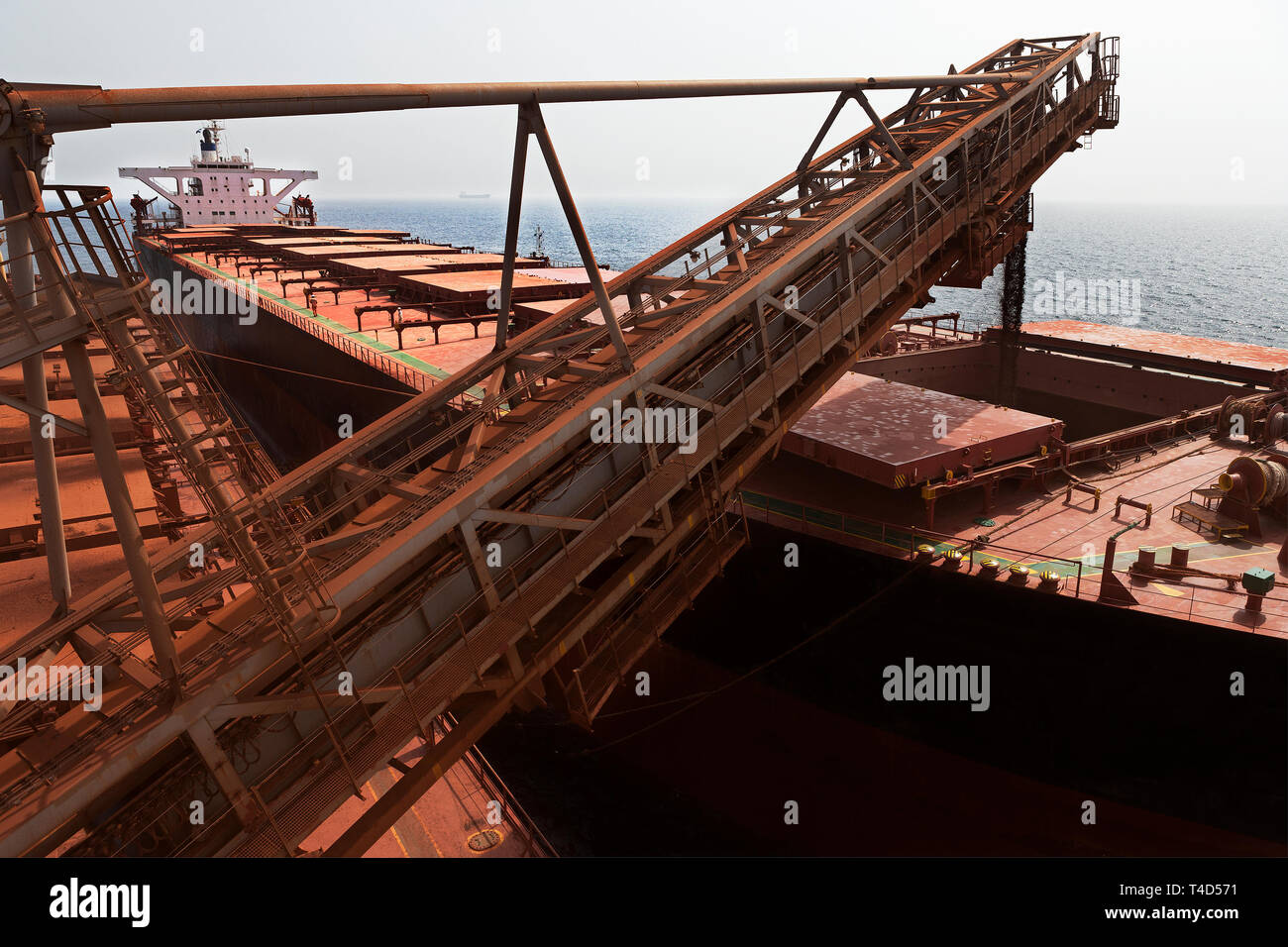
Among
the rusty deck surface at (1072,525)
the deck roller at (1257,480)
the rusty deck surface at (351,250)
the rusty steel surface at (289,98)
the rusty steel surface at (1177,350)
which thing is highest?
the rusty deck surface at (351,250)

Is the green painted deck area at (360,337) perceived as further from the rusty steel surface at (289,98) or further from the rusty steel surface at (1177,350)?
the rusty steel surface at (1177,350)

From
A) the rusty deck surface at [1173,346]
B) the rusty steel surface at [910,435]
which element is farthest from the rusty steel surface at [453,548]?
the rusty deck surface at [1173,346]

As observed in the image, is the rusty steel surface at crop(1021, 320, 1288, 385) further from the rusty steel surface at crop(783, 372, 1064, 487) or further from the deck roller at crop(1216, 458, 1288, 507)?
the rusty steel surface at crop(783, 372, 1064, 487)

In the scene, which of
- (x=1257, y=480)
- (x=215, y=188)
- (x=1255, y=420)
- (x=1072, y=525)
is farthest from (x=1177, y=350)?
(x=215, y=188)

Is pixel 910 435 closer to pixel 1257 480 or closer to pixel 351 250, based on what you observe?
pixel 1257 480
